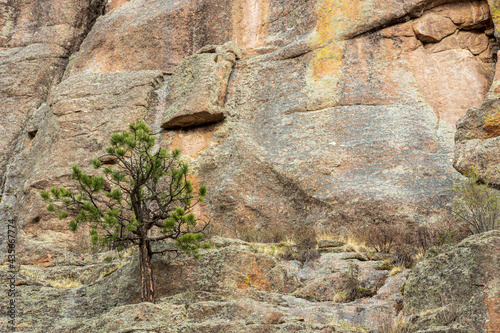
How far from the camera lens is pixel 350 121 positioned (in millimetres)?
14109

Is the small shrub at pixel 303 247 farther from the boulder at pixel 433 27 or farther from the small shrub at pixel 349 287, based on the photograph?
the boulder at pixel 433 27

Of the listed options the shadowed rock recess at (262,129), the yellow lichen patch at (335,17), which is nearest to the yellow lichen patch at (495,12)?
the shadowed rock recess at (262,129)

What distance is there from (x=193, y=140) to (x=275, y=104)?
102 inches

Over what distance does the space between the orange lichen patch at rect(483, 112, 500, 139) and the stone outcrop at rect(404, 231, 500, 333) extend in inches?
185

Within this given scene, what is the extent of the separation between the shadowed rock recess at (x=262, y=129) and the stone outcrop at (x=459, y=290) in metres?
0.18

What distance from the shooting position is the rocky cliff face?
13.1 metres

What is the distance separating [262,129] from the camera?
15.0 meters

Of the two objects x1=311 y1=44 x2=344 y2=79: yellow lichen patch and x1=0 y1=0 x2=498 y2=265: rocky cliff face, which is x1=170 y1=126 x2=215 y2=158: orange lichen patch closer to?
x1=0 y1=0 x2=498 y2=265: rocky cliff face

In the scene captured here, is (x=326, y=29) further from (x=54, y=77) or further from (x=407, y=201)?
(x=54, y=77)

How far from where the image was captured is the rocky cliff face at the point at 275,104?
13.1m

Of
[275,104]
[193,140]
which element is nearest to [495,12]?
[275,104]

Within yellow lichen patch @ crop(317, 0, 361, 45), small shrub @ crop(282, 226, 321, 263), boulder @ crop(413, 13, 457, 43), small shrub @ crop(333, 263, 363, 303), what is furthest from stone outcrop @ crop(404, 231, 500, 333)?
yellow lichen patch @ crop(317, 0, 361, 45)

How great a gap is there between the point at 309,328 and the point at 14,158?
1448cm

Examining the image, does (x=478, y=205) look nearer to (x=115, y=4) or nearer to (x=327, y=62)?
(x=327, y=62)
